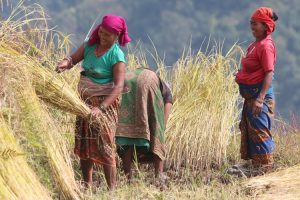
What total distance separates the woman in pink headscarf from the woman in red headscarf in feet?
4.96

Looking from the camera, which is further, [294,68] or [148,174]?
[294,68]

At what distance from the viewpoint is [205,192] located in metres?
8.28

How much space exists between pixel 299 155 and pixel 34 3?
3.30m

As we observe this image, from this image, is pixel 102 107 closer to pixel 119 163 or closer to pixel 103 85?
pixel 103 85

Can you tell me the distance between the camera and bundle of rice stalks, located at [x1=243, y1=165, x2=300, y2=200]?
8.04 meters

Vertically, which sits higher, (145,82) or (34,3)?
(34,3)

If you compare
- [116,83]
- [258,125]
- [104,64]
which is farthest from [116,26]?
[258,125]

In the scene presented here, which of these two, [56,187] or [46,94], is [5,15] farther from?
[56,187]

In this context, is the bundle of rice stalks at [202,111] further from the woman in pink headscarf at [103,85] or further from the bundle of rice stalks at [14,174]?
the bundle of rice stalks at [14,174]

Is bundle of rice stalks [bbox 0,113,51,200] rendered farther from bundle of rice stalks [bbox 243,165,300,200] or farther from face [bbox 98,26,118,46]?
bundle of rice stalks [bbox 243,165,300,200]

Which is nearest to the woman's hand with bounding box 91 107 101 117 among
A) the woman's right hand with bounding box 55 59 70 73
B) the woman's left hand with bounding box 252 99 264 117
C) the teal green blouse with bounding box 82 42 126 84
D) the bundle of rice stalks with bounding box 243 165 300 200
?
the teal green blouse with bounding box 82 42 126 84

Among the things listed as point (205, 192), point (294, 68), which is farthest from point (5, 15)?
point (294, 68)

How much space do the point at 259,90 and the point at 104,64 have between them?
1.77 meters

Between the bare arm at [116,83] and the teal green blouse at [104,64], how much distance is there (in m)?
0.05
